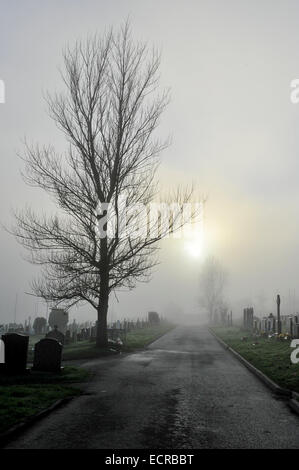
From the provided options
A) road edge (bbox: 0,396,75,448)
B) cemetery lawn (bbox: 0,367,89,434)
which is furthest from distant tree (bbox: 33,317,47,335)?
road edge (bbox: 0,396,75,448)

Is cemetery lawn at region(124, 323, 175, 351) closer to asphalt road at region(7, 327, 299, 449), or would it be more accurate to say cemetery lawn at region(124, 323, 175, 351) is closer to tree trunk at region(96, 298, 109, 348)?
tree trunk at region(96, 298, 109, 348)

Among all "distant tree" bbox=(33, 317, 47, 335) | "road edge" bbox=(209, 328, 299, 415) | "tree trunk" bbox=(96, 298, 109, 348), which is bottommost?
"distant tree" bbox=(33, 317, 47, 335)

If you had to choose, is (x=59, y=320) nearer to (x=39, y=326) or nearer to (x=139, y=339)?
(x=39, y=326)

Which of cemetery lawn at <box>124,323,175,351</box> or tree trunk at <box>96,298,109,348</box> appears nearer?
tree trunk at <box>96,298,109,348</box>

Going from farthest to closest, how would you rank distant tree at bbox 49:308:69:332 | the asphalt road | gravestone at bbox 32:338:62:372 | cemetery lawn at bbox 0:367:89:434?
distant tree at bbox 49:308:69:332
gravestone at bbox 32:338:62:372
cemetery lawn at bbox 0:367:89:434
the asphalt road

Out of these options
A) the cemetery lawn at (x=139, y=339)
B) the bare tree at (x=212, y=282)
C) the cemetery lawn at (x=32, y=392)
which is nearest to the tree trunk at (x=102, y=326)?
the cemetery lawn at (x=139, y=339)

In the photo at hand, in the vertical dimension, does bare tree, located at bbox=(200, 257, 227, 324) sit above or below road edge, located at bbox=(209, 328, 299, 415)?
above

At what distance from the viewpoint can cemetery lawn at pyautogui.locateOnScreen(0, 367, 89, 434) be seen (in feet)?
22.4

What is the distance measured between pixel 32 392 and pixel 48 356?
3801mm

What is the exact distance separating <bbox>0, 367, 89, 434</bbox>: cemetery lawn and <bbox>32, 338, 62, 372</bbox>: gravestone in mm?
392

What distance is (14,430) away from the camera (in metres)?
5.94

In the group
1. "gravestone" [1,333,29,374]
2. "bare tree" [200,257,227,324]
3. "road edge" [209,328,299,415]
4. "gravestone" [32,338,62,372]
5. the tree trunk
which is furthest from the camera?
"bare tree" [200,257,227,324]
